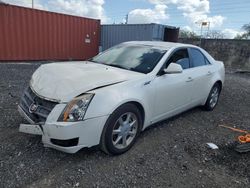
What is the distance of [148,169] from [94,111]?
3.28ft

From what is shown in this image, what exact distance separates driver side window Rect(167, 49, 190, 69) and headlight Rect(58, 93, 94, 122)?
1.69 meters

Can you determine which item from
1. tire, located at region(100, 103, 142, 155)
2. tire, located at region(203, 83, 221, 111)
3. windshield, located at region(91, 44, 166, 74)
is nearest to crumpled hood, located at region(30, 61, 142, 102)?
windshield, located at region(91, 44, 166, 74)

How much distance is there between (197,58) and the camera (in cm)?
440

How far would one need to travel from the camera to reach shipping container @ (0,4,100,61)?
1006 cm

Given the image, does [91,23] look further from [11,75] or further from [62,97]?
[62,97]

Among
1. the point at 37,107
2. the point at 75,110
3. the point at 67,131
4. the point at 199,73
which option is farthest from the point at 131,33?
the point at 67,131

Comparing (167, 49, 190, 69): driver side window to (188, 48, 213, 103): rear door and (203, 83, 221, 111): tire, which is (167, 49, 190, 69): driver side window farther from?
(203, 83, 221, 111): tire

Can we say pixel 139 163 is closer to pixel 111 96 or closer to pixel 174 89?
pixel 111 96

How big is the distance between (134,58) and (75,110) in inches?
61.8

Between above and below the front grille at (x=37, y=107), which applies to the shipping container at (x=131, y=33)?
above

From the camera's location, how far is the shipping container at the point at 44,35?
10.1 m

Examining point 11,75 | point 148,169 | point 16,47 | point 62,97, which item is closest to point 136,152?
point 148,169

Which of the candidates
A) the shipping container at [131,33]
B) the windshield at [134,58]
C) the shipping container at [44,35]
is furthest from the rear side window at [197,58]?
the shipping container at [44,35]

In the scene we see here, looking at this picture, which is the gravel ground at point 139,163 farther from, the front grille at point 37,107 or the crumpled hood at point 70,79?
the crumpled hood at point 70,79
